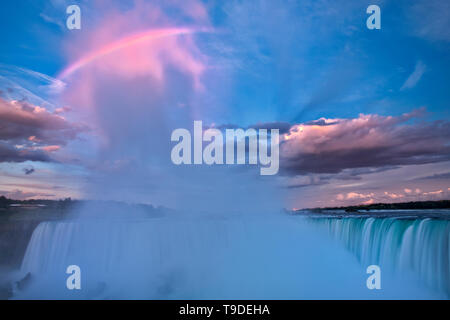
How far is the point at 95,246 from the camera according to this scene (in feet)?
55.6

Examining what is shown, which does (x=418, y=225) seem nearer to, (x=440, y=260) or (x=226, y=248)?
(x=440, y=260)

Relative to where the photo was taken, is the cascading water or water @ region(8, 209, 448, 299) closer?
the cascading water

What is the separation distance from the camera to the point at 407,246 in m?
11.4

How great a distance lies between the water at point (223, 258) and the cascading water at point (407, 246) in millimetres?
43

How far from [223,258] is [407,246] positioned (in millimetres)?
9054

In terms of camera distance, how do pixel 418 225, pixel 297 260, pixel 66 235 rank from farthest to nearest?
1. pixel 66 235
2. pixel 297 260
3. pixel 418 225

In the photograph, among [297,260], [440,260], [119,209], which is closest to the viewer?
[440,260]

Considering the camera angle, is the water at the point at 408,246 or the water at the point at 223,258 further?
the water at the point at 223,258

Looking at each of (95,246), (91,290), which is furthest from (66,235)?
(91,290)

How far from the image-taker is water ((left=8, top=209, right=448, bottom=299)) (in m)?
12.6

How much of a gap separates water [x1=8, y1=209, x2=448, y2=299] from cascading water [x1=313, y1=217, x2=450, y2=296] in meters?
0.04

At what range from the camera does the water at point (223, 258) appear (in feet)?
41.5

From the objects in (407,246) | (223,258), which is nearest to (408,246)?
(407,246)
